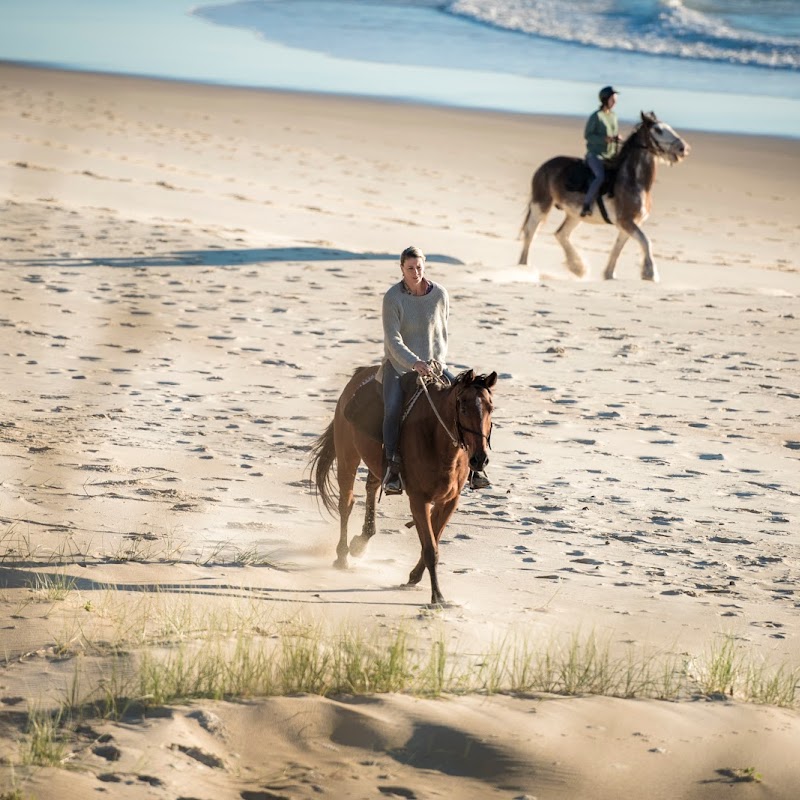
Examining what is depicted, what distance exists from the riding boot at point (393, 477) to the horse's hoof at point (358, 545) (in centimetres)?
93

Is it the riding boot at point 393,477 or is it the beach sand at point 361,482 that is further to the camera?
the riding boot at point 393,477

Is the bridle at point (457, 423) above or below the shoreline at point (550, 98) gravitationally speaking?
below

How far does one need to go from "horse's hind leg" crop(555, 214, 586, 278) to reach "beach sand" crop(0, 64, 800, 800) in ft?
0.95

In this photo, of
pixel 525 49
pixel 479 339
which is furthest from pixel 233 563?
pixel 525 49

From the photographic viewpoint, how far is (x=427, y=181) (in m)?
→ 28.6

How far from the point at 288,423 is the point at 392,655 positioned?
5754 mm

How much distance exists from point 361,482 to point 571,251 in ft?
33.3

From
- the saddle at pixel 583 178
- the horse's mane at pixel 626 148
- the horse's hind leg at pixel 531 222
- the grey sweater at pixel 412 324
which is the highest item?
the horse's mane at pixel 626 148

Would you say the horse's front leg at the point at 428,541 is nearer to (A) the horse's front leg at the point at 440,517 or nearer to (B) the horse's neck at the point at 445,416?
(A) the horse's front leg at the point at 440,517

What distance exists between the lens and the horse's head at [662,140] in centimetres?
1891

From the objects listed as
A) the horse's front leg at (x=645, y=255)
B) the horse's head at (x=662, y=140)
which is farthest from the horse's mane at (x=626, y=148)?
the horse's front leg at (x=645, y=255)

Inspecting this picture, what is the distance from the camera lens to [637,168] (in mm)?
19406

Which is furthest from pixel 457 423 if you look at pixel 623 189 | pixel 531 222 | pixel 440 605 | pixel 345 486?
pixel 531 222

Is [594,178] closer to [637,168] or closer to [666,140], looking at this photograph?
[637,168]
